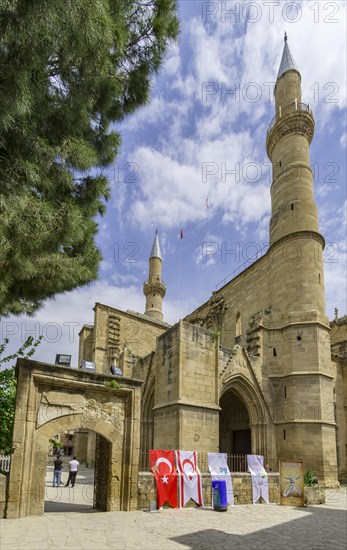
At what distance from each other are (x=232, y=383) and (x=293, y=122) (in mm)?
14258

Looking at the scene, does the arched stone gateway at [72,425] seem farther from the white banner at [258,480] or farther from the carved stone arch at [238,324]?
the carved stone arch at [238,324]

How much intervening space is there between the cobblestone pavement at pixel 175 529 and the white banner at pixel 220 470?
2.18ft

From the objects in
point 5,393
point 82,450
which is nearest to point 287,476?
point 5,393

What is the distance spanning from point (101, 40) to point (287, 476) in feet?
39.7

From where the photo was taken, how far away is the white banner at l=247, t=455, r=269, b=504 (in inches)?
457

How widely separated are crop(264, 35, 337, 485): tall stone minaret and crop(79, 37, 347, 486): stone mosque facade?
46mm

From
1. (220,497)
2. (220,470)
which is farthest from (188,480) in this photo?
(220,470)

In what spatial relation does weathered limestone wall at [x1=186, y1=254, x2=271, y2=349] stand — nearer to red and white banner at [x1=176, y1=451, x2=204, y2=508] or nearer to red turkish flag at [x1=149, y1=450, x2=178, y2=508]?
red and white banner at [x1=176, y1=451, x2=204, y2=508]

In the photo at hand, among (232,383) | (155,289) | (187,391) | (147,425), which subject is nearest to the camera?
(187,391)

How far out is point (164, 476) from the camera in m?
10.0

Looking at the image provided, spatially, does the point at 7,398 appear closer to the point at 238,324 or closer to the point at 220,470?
the point at 220,470

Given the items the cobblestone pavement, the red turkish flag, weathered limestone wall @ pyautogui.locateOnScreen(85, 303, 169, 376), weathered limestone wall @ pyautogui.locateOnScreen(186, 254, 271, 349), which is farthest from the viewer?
weathered limestone wall @ pyautogui.locateOnScreen(85, 303, 169, 376)

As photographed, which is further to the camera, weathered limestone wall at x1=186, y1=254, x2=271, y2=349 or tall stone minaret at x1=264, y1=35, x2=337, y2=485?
weathered limestone wall at x1=186, y1=254, x2=271, y2=349

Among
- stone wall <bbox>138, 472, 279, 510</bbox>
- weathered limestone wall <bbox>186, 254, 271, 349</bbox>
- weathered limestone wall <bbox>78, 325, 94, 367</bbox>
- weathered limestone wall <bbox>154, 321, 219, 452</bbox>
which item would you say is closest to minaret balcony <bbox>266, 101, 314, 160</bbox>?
weathered limestone wall <bbox>186, 254, 271, 349</bbox>
